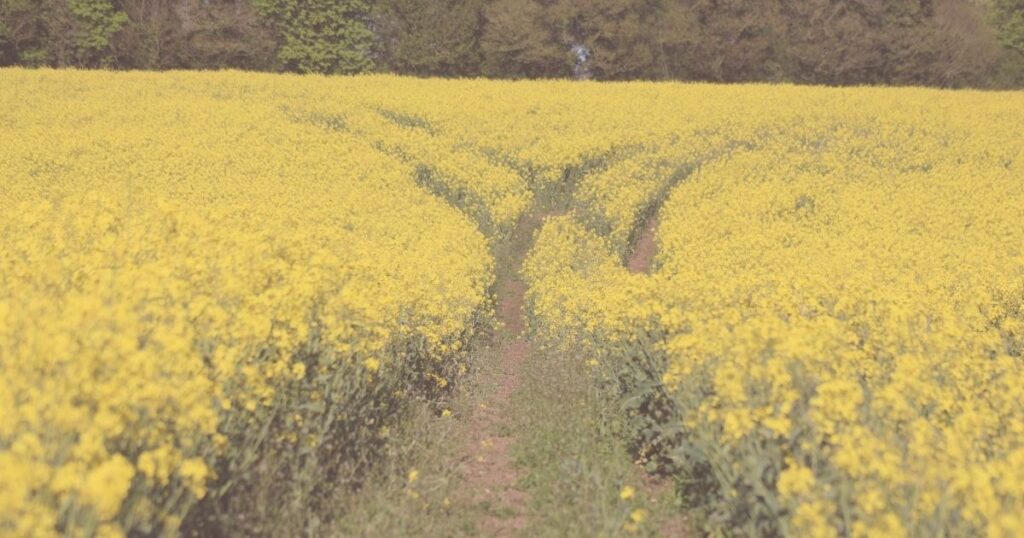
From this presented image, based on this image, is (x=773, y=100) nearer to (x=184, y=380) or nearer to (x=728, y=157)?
(x=728, y=157)

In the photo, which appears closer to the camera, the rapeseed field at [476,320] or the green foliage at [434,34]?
the rapeseed field at [476,320]

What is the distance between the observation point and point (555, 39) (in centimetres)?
5009

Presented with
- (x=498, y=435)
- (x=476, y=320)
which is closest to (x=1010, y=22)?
(x=476, y=320)

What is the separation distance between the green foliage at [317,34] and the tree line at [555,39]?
79 mm

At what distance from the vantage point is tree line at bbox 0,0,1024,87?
4731 cm

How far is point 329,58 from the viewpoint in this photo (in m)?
49.8

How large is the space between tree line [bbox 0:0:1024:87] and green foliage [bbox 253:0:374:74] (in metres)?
0.08

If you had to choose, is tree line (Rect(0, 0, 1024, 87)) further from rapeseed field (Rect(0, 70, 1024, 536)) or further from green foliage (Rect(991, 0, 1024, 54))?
rapeseed field (Rect(0, 70, 1024, 536))

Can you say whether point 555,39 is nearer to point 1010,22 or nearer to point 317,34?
point 317,34

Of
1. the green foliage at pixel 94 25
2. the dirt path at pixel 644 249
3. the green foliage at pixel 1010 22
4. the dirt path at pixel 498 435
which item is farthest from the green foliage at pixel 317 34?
the green foliage at pixel 1010 22

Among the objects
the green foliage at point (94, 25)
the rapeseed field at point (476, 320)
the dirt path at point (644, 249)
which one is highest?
the rapeseed field at point (476, 320)

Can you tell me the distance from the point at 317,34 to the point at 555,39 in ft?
46.6

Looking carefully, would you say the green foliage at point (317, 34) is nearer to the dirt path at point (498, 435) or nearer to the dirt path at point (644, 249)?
the dirt path at point (644, 249)

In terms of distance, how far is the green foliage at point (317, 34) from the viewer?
49.5 metres
